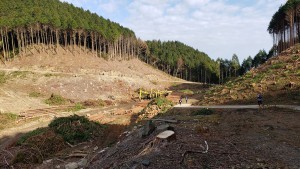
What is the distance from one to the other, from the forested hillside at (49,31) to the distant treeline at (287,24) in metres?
48.5

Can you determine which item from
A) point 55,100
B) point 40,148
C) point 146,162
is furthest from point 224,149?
point 55,100

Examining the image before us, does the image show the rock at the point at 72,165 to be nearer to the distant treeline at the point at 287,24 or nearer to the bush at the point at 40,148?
the bush at the point at 40,148

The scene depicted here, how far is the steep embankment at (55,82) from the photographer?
138 feet

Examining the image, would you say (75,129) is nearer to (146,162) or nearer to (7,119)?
(146,162)

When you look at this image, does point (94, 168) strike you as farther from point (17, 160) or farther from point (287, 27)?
point (287, 27)

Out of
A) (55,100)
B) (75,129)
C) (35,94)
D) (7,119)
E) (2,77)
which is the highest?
(2,77)

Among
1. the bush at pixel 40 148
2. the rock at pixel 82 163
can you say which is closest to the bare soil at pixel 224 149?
the rock at pixel 82 163

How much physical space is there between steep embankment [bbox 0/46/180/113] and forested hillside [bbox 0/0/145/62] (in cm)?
556

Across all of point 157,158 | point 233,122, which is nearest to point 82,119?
point 233,122

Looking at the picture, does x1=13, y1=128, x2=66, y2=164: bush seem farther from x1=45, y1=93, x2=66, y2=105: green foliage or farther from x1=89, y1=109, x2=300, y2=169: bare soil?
x1=45, y1=93, x2=66, y2=105: green foliage

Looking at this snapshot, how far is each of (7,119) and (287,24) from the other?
184 feet

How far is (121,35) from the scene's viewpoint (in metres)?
98.7

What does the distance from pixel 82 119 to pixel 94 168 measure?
10.7 meters

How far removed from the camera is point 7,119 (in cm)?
3134
